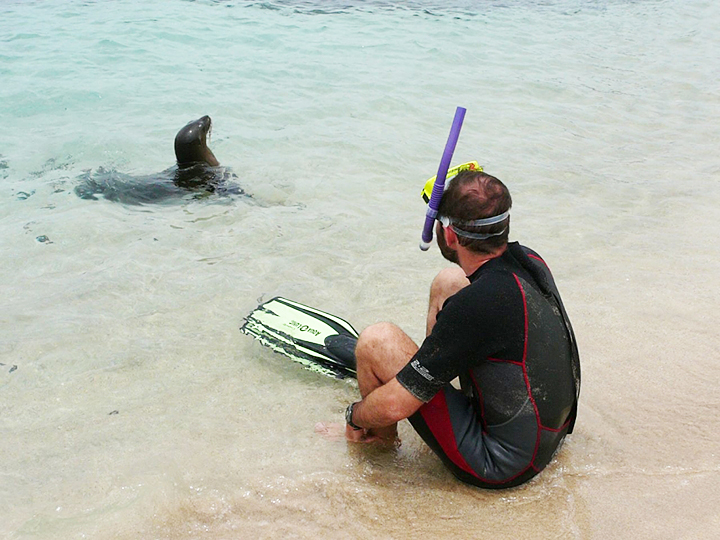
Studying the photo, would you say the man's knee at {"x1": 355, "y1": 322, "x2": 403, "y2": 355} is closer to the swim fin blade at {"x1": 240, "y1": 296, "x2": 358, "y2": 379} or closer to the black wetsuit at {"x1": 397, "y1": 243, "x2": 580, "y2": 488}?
the black wetsuit at {"x1": 397, "y1": 243, "x2": 580, "y2": 488}

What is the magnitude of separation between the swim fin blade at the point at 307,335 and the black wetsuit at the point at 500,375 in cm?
90

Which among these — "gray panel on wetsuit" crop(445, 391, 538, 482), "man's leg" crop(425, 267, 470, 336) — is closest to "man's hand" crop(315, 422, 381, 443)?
"gray panel on wetsuit" crop(445, 391, 538, 482)

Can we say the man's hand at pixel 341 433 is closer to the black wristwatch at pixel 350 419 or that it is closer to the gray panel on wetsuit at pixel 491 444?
the black wristwatch at pixel 350 419

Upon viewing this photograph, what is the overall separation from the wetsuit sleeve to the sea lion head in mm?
4562

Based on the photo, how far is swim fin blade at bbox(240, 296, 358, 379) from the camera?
354cm

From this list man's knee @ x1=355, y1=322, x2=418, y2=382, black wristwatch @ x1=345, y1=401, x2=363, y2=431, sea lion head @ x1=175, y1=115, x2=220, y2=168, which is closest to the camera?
man's knee @ x1=355, y1=322, x2=418, y2=382

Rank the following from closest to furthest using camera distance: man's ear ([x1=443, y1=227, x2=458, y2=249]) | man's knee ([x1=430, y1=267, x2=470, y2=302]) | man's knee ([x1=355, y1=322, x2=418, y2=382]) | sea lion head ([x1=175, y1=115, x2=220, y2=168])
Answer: man's ear ([x1=443, y1=227, x2=458, y2=249]) → man's knee ([x1=355, y1=322, x2=418, y2=382]) → man's knee ([x1=430, y1=267, x2=470, y2=302]) → sea lion head ([x1=175, y1=115, x2=220, y2=168])

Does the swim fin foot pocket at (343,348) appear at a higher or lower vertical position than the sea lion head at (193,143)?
higher

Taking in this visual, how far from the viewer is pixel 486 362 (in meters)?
2.49

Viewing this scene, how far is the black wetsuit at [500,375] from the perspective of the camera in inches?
94.7

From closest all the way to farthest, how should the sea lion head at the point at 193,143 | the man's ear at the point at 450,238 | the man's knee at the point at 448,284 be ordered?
the man's ear at the point at 450,238
the man's knee at the point at 448,284
the sea lion head at the point at 193,143

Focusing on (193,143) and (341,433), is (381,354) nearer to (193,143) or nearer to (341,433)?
(341,433)

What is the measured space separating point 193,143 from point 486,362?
15.3 ft

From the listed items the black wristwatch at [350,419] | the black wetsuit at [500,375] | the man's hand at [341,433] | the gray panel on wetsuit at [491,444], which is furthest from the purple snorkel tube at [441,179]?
the man's hand at [341,433]
